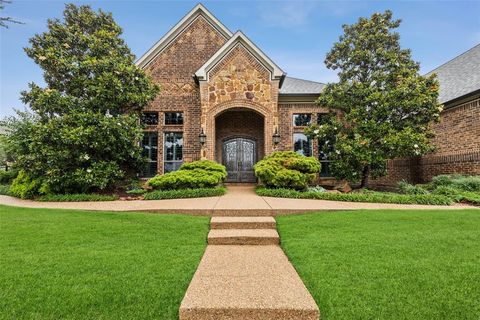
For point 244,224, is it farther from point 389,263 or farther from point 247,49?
point 247,49

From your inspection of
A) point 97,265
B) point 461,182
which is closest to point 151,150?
point 97,265

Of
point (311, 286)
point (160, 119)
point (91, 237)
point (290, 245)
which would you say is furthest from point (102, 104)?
point (311, 286)

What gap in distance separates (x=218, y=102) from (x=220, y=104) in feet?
0.40

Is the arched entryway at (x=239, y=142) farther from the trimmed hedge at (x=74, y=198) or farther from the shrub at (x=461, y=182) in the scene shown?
the shrub at (x=461, y=182)

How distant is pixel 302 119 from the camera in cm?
1161

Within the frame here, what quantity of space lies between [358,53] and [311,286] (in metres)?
9.36

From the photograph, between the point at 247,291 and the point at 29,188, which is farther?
the point at 29,188

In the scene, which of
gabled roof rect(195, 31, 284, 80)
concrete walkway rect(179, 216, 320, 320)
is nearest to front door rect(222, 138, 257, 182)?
gabled roof rect(195, 31, 284, 80)

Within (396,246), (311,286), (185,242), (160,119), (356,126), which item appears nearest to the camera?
(311,286)

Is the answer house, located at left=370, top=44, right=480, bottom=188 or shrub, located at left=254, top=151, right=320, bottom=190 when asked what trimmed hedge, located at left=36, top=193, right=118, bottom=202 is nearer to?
shrub, located at left=254, top=151, right=320, bottom=190

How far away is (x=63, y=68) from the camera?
873 centimetres

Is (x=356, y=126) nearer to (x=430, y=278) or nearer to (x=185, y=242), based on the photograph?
(x=430, y=278)

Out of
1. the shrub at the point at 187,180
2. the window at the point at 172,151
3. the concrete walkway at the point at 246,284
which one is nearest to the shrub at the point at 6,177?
the window at the point at 172,151

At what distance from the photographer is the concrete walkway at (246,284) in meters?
2.36
